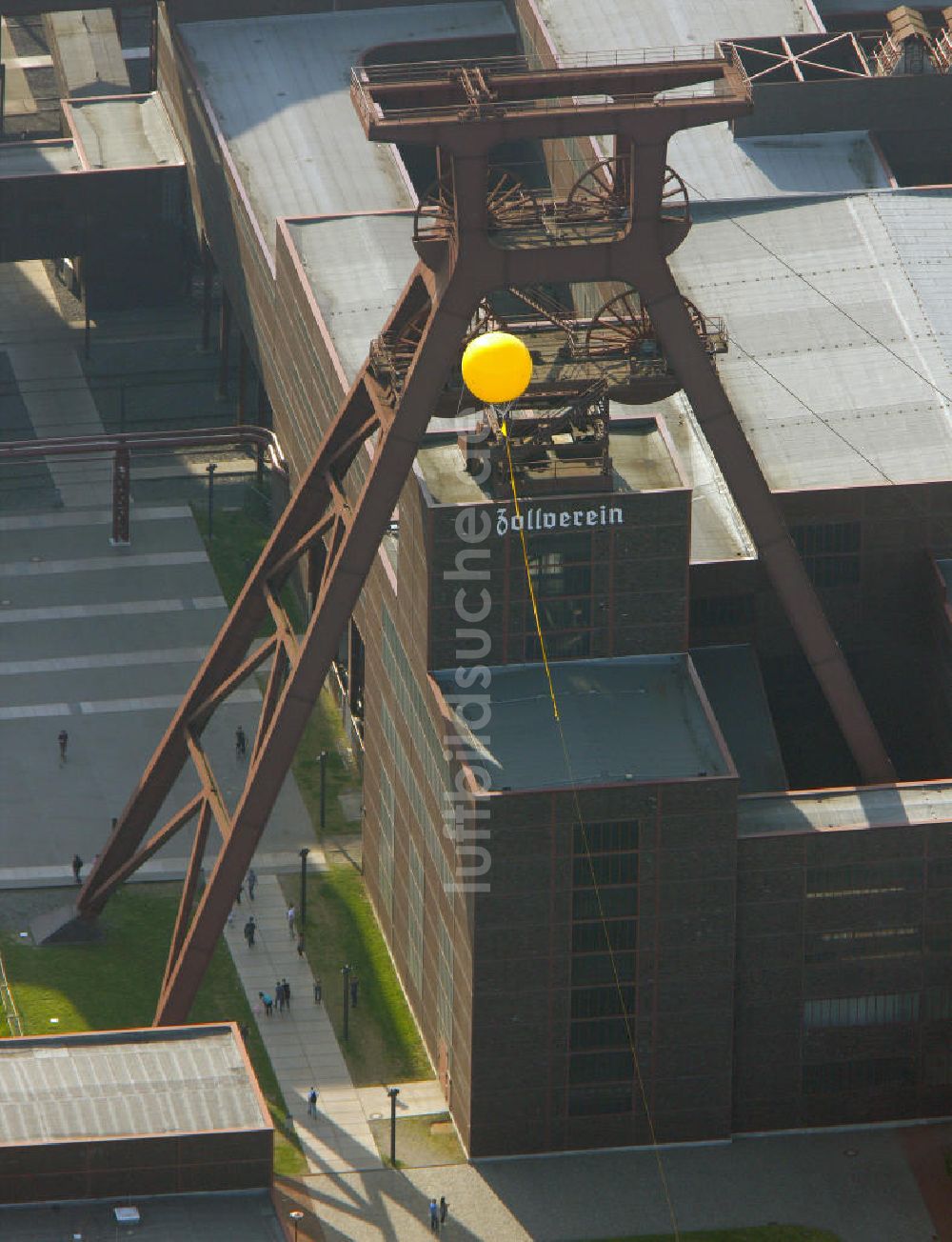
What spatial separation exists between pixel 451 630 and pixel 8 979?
24.7 m

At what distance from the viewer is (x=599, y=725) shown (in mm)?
111125

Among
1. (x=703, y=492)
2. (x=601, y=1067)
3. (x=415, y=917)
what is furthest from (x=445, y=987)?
(x=703, y=492)

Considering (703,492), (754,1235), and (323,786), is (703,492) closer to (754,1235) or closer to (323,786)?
(323,786)

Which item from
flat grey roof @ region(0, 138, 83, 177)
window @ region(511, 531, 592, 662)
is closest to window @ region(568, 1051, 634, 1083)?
window @ region(511, 531, 592, 662)

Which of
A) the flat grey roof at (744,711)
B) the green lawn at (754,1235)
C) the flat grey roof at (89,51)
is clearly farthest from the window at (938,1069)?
the flat grey roof at (89,51)

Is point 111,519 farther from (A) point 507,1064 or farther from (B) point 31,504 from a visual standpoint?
(A) point 507,1064

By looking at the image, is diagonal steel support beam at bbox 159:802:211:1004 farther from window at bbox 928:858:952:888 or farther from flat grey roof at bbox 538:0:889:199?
flat grey roof at bbox 538:0:889:199

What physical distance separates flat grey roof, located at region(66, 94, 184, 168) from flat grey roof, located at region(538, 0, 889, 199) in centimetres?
2461

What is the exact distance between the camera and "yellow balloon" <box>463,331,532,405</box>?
9581 cm

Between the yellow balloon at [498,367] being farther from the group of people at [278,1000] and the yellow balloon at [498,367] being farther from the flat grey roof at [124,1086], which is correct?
the group of people at [278,1000]

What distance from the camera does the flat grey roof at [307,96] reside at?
156 metres

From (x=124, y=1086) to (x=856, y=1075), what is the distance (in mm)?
26938

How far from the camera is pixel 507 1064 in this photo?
112m

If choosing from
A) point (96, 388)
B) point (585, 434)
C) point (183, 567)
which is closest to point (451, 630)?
point (585, 434)
